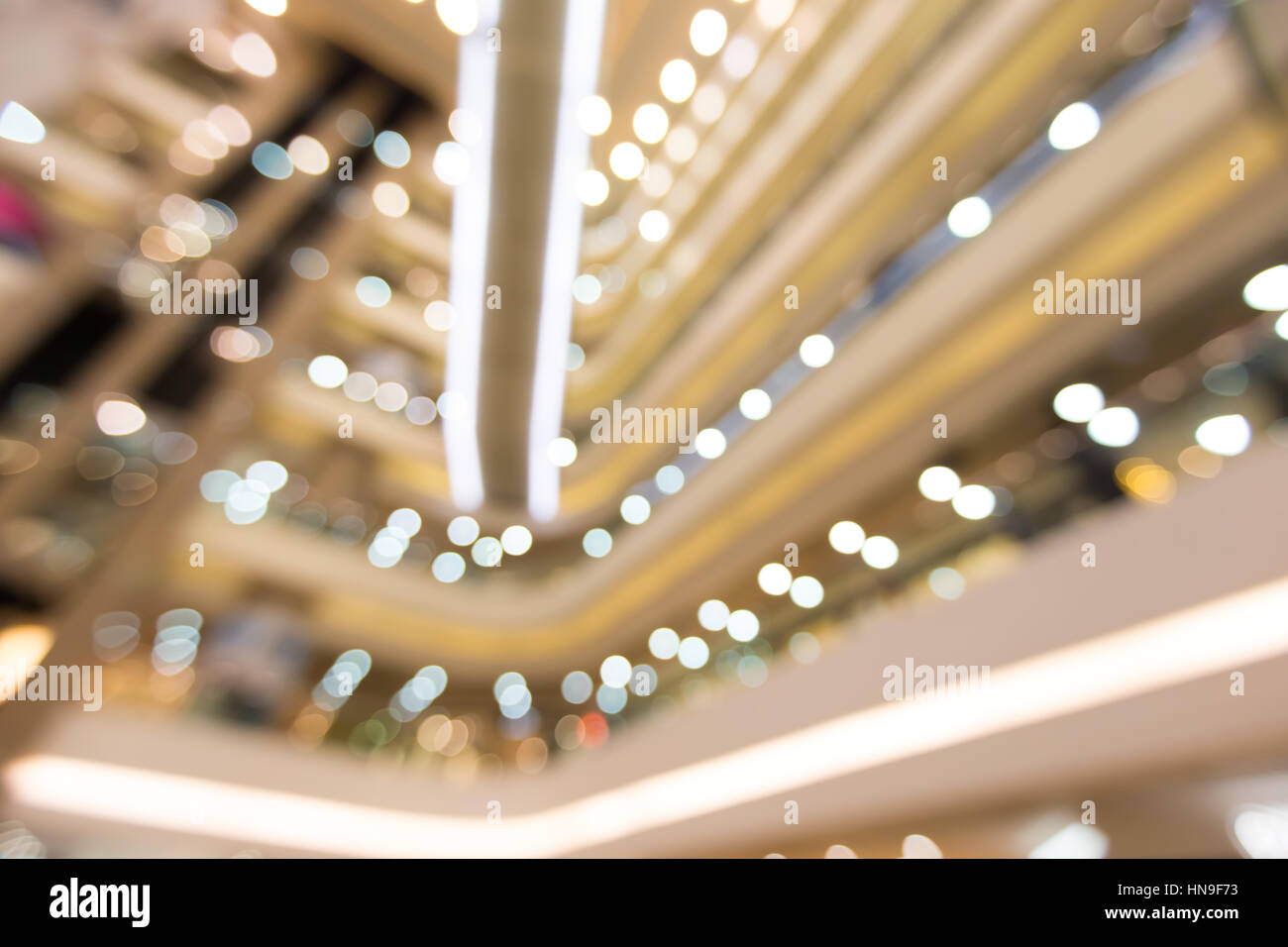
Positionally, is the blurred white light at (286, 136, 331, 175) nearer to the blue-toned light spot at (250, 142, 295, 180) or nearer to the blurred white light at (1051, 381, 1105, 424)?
the blue-toned light spot at (250, 142, 295, 180)

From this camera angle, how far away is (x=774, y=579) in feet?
22.6

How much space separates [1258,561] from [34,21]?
159 inches

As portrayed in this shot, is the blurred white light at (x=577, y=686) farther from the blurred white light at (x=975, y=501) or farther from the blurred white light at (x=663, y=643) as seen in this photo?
the blurred white light at (x=975, y=501)

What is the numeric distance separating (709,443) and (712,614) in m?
1.87

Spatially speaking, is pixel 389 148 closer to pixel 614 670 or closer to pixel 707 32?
pixel 707 32

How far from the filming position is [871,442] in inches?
214

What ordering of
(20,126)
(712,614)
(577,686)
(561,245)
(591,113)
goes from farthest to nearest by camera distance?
(577,686)
(712,614)
(20,126)
(561,245)
(591,113)

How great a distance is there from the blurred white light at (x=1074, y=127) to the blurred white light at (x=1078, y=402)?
1476 mm

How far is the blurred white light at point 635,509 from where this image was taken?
7891 mm

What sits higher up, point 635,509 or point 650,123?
point 650,123

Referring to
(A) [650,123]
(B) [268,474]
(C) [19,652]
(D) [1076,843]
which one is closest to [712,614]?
(D) [1076,843]

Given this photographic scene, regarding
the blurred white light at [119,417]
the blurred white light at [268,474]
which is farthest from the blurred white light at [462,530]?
the blurred white light at [119,417]
